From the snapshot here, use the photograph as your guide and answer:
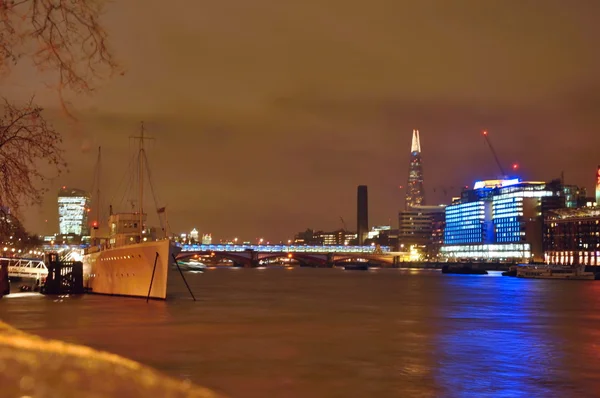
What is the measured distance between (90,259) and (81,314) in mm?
34649

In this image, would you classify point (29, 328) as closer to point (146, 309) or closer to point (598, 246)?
point (146, 309)

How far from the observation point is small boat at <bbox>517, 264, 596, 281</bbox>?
142 m

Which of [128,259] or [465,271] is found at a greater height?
[128,259]

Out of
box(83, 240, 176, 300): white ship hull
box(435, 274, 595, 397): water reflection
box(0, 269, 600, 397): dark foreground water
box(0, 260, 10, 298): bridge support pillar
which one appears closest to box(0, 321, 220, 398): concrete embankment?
box(0, 269, 600, 397): dark foreground water

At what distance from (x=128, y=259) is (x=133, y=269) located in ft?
3.86

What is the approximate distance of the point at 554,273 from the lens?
5714 inches

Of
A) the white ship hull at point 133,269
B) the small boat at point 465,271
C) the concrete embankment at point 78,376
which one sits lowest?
the small boat at point 465,271

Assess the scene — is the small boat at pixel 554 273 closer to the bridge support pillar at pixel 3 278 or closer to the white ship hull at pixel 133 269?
the white ship hull at pixel 133 269

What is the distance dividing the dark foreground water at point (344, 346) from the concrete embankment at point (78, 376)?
1022mm

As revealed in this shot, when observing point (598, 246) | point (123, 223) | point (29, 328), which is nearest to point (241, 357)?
point (29, 328)

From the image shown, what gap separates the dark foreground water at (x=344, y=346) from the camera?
19844 mm

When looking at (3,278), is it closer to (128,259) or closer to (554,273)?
(128,259)

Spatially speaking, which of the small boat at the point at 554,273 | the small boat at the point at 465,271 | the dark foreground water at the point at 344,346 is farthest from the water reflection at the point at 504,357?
the small boat at the point at 465,271

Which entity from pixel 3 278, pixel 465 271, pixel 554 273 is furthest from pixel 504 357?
pixel 465 271
